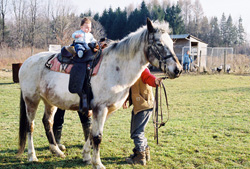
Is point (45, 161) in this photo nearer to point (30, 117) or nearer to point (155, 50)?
point (30, 117)

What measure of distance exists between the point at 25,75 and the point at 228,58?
81.4ft

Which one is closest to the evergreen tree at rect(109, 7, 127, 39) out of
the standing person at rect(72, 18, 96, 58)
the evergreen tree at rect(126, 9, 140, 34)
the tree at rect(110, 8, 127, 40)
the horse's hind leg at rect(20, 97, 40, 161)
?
the tree at rect(110, 8, 127, 40)

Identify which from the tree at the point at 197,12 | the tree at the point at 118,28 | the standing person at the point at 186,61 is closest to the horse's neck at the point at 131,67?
the standing person at the point at 186,61

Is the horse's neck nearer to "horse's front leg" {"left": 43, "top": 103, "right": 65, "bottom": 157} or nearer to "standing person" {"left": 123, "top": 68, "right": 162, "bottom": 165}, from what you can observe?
"standing person" {"left": 123, "top": 68, "right": 162, "bottom": 165}

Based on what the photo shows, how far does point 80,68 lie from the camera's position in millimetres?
3521

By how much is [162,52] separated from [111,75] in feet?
2.76

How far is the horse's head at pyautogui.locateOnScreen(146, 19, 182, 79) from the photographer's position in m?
2.98

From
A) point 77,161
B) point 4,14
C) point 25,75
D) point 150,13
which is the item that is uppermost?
point 150,13

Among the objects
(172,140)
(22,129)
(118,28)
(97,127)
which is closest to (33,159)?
(22,129)

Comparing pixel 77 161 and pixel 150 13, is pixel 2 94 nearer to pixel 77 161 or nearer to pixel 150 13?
pixel 77 161

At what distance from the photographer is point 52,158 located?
4.13 meters

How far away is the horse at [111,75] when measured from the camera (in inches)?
121

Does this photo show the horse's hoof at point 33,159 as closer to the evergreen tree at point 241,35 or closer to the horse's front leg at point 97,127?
the horse's front leg at point 97,127

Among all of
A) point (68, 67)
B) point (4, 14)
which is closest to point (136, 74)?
point (68, 67)
